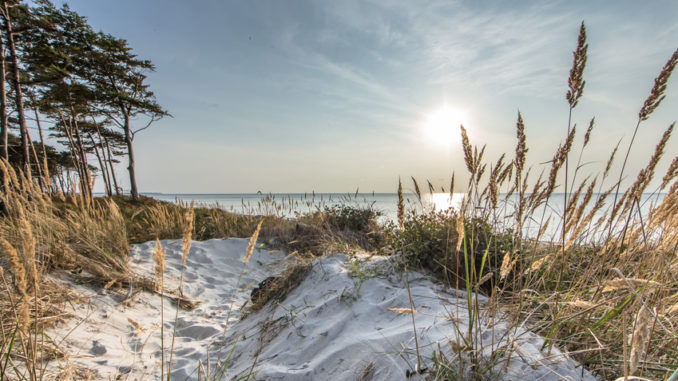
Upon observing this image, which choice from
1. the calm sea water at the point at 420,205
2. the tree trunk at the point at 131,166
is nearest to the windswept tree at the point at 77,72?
the tree trunk at the point at 131,166

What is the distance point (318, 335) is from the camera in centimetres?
229

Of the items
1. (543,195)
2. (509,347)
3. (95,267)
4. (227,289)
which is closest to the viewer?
(509,347)

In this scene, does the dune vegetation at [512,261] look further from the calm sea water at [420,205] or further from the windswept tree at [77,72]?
the windswept tree at [77,72]

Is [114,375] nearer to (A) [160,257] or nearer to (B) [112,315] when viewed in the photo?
(B) [112,315]

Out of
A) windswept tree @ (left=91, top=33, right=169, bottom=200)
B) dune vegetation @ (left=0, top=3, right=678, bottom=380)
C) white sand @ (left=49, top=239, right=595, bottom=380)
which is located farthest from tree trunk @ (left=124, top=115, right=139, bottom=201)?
white sand @ (left=49, top=239, right=595, bottom=380)

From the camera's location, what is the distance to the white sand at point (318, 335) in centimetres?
150

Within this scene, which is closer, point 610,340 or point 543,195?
point 610,340

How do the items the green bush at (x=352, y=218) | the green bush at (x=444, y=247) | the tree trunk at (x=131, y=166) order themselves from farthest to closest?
the tree trunk at (x=131, y=166) < the green bush at (x=352, y=218) < the green bush at (x=444, y=247)

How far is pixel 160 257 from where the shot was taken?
3.82 feet

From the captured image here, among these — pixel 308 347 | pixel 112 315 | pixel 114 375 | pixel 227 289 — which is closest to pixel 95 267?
pixel 112 315

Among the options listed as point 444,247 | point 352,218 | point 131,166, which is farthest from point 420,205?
point 131,166

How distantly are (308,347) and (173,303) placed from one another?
2551mm

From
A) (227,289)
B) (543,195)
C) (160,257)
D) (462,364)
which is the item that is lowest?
(227,289)

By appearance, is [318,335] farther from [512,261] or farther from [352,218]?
[352,218]
